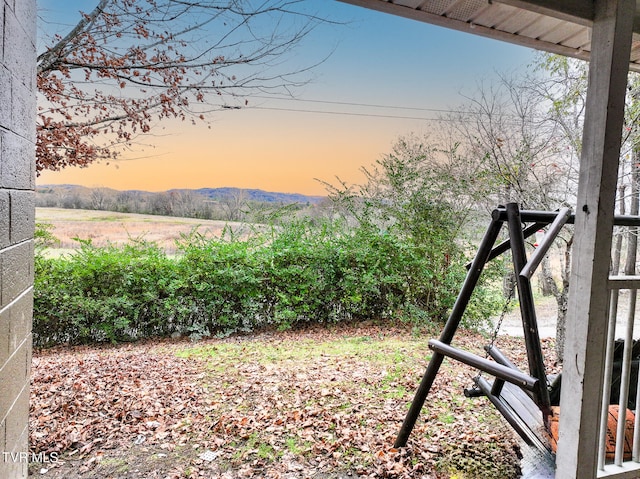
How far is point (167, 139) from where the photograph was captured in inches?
194

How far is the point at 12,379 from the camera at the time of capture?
1.18 metres

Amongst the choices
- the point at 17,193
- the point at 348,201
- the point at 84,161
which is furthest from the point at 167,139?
the point at 17,193

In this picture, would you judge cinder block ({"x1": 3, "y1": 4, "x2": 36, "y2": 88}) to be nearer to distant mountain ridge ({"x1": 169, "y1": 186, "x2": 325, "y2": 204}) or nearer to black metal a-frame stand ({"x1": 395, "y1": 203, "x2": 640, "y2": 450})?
black metal a-frame stand ({"x1": 395, "y1": 203, "x2": 640, "y2": 450})

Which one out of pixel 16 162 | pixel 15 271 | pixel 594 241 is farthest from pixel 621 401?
pixel 16 162

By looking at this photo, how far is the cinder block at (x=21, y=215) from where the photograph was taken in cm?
116

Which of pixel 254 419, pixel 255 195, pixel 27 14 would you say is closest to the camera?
pixel 27 14

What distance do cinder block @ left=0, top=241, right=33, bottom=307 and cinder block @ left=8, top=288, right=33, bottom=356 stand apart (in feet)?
0.10

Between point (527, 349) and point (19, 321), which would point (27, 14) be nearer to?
point (19, 321)

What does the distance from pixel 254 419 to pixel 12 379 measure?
154cm

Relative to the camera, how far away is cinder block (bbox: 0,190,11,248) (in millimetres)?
1062

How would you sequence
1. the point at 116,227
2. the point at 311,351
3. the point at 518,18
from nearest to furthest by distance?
1. the point at 518,18
2. the point at 311,351
3. the point at 116,227

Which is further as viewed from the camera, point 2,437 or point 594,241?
point 594,241

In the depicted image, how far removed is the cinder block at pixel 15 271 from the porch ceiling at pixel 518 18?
4.67ft

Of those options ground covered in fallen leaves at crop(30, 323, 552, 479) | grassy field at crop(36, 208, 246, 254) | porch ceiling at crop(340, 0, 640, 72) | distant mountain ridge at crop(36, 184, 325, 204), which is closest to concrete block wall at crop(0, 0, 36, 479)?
ground covered in fallen leaves at crop(30, 323, 552, 479)
